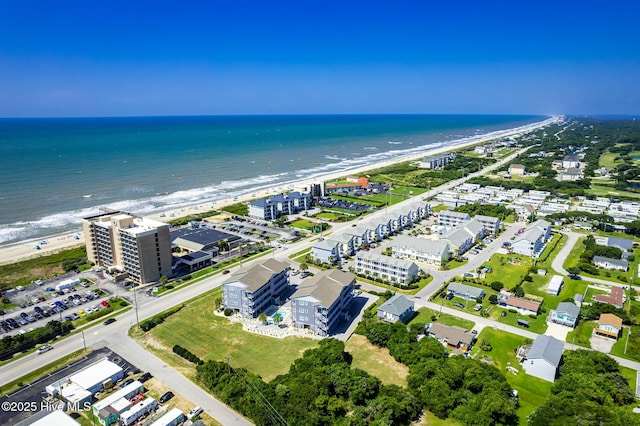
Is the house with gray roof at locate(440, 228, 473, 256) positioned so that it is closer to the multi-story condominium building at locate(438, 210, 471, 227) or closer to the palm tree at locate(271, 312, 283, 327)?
the multi-story condominium building at locate(438, 210, 471, 227)

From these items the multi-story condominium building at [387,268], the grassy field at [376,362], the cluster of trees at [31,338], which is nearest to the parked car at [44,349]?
→ the cluster of trees at [31,338]

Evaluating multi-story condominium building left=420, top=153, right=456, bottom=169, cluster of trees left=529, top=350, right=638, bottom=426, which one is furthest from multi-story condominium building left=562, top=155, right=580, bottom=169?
cluster of trees left=529, top=350, right=638, bottom=426

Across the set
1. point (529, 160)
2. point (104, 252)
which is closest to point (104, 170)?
point (104, 252)

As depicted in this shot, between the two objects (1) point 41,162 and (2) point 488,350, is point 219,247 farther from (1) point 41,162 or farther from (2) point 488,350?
(1) point 41,162

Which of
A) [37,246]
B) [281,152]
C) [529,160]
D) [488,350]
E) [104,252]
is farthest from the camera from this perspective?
[281,152]

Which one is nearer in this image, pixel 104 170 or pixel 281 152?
pixel 104 170

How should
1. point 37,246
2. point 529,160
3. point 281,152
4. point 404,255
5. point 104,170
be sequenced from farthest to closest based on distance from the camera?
point 281,152 → point 529,160 → point 104,170 → point 37,246 → point 404,255

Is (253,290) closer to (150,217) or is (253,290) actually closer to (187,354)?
(187,354)
